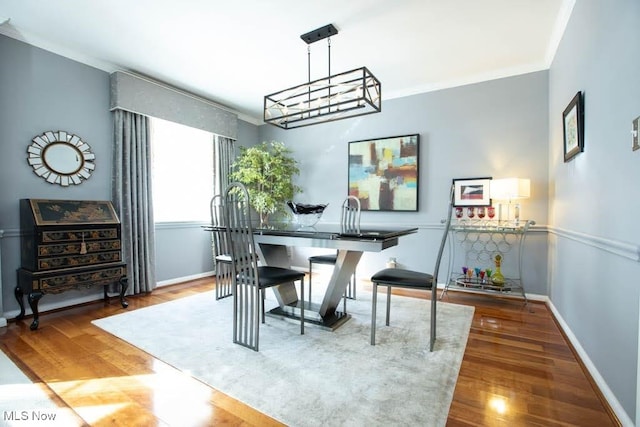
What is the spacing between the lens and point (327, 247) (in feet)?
7.25

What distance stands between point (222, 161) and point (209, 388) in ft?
11.8

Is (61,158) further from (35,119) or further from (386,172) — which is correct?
(386,172)

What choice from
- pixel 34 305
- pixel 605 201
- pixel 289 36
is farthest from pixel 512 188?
pixel 34 305

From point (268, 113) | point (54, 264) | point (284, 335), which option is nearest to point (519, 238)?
point (284, 335)

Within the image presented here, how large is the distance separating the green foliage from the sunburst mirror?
5.71ft

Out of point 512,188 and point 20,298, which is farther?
point 512,188

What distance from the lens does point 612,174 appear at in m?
1.61

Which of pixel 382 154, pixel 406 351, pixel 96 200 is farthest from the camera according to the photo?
pixel 382 154

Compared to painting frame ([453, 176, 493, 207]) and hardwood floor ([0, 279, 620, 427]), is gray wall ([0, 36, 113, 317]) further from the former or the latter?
painting frame ([453, 176, 493, 207])

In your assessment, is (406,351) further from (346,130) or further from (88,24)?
(88,24)

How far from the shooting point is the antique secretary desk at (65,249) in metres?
2.61

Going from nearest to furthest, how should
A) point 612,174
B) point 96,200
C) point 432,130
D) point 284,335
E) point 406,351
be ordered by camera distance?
1. point 612,174
2. point 406,351
3. point 284,335
4. point 96,200
5. point 432,130

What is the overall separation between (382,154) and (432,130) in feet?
2.31

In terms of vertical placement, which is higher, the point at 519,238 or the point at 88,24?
the point at 88,24
